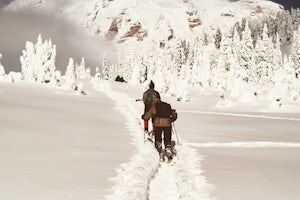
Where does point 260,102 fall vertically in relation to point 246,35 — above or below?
A: below

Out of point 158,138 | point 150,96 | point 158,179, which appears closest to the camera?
point 158,179

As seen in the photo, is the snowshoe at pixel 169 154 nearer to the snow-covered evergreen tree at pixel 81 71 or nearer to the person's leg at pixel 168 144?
the person's leg at pixel 168 144

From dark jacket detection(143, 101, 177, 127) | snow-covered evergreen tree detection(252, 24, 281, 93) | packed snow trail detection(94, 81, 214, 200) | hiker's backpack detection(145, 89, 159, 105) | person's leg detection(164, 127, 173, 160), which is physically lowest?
packed snow trail detection(94, 81, 214, 200)

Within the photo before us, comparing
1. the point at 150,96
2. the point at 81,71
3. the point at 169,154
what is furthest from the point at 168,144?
the point at 81,71

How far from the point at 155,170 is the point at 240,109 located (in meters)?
26.5

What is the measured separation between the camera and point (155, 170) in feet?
32.2

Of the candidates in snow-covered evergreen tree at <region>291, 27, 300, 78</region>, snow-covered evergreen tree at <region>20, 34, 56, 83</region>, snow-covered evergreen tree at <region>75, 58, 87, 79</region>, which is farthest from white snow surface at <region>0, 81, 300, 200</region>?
snow-covered evergreen tree at <region>75, 58, 87, 79</region>

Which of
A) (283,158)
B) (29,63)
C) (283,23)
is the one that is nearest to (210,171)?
(283,158)

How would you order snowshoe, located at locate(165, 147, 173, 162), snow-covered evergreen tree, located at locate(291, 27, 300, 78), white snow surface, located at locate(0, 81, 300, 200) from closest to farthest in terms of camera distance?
white snow surface, located at locate(0, 81, 300, 200) → snowshoe, located at locate(165, 147, 173, 162) → snow-covered evergreen tree, located at locate(291, 27, 300, 78)

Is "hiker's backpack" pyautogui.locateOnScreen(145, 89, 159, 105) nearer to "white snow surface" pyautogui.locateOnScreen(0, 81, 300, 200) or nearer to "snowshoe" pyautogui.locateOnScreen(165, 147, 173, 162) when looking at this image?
"white snow surface" pyautogui.locateOnScreen(0, 81, 300, 200)

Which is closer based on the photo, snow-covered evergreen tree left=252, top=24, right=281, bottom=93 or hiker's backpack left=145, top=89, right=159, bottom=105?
hiker's backpack left=145, top=89, right=159, bottom=105

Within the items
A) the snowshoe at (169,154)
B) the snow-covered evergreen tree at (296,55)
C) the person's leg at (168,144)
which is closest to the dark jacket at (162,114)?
the person's leg at (168,144)

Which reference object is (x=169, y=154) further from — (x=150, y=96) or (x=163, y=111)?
(x=150, y=96)

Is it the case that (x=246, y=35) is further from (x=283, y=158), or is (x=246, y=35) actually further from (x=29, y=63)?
(x=283, y=158)
